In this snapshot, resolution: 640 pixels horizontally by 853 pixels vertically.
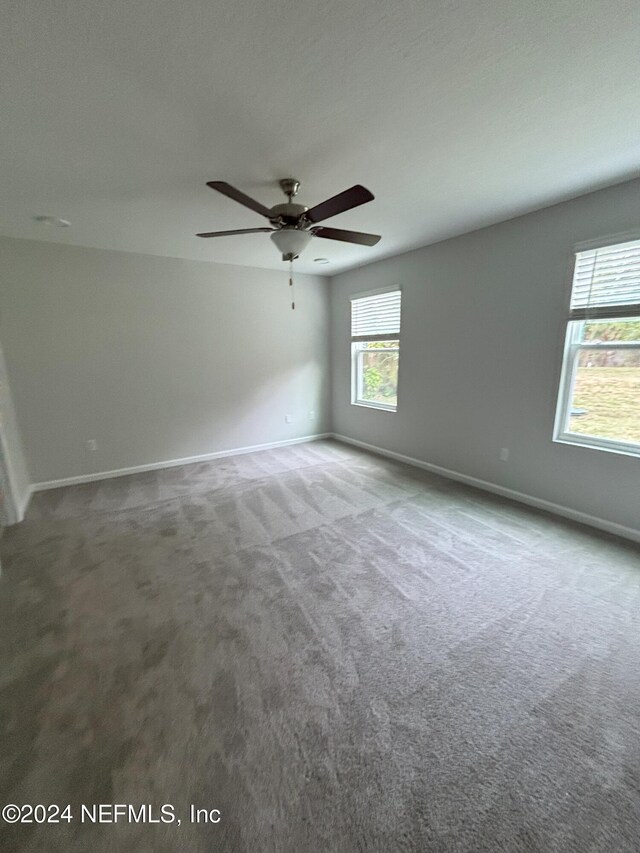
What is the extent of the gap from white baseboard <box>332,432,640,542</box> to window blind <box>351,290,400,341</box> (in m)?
1.56

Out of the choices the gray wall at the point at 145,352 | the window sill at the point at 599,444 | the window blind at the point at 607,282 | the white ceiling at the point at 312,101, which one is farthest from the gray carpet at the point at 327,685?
the white ceiling at the point at 312,101

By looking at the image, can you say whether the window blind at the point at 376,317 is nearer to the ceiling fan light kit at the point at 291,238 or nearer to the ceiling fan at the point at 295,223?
the ceiling fan at the point at 295,223

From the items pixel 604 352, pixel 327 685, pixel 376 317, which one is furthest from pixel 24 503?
pixel 604 352

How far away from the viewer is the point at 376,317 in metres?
4.45

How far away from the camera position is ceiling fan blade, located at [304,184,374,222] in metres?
1.66

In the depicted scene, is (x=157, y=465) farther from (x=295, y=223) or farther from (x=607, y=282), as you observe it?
(x=607, y=282)

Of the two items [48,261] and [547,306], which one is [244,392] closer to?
[48,261]

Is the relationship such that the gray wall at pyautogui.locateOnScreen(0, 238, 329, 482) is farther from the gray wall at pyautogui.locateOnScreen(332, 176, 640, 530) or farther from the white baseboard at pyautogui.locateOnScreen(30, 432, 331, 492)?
the gray wall at pyautogui.locateOnScreen(332, 176, 640, 530)

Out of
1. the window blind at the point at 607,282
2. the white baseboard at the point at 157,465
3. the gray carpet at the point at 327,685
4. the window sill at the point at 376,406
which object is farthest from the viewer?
the window sill at the point at 376,406

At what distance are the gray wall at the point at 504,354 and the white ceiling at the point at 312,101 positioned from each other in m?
0.33

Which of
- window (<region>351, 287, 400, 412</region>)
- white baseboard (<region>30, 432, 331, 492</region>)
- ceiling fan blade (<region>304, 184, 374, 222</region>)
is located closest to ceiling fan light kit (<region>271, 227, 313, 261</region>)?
ceiling fan blade (<region>304, 184, 374, 222</region>)

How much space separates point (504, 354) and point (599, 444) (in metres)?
1.06

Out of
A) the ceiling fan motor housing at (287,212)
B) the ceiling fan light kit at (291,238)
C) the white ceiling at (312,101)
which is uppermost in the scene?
the white ceiling at (312,101)

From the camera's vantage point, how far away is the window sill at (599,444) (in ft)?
8.04
